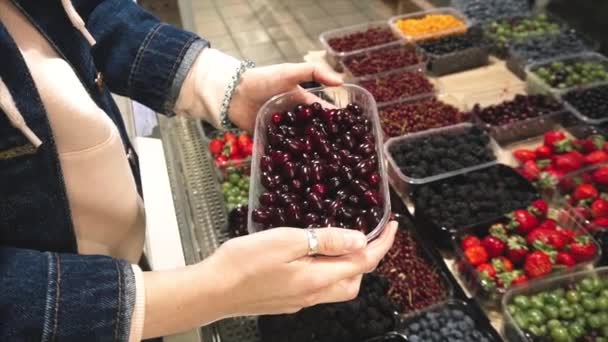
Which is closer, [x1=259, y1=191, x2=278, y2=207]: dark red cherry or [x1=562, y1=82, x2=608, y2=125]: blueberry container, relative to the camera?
[x1=259, y1=191, x2=278, y2=207]: dark red cherry

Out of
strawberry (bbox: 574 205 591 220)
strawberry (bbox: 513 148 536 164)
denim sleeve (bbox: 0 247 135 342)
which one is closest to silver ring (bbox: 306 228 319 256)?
denim sleeve (bbox: 0 247 135 342)

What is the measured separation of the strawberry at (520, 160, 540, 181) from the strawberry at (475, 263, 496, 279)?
38 cm

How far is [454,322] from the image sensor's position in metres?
1.15

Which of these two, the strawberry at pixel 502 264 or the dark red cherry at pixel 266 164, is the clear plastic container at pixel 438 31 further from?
the dark red cherry at pixel 266 164

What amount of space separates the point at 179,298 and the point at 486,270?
850 mm

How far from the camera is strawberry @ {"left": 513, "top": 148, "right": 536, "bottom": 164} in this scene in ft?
5.26

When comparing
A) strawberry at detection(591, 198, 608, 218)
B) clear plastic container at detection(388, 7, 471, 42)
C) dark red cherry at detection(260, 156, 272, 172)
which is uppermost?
dark red cherry at detection(260, 156, 272, 172)

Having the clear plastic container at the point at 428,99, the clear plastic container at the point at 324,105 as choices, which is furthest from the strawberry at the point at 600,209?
the clear plastic container at the point at 324,105

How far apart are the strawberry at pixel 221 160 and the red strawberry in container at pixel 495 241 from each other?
0.78 m

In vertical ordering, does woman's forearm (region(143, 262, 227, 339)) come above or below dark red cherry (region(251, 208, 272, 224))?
above

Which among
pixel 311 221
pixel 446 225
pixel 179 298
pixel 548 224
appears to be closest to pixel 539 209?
pixel 548 224

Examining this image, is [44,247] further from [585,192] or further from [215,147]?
[585,192]

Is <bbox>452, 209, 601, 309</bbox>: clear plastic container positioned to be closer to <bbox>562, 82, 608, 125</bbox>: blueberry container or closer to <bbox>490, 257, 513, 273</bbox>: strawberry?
<bbox>490, 257, 513, 273</bbox>: strawberry

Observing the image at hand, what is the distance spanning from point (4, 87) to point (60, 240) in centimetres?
23
